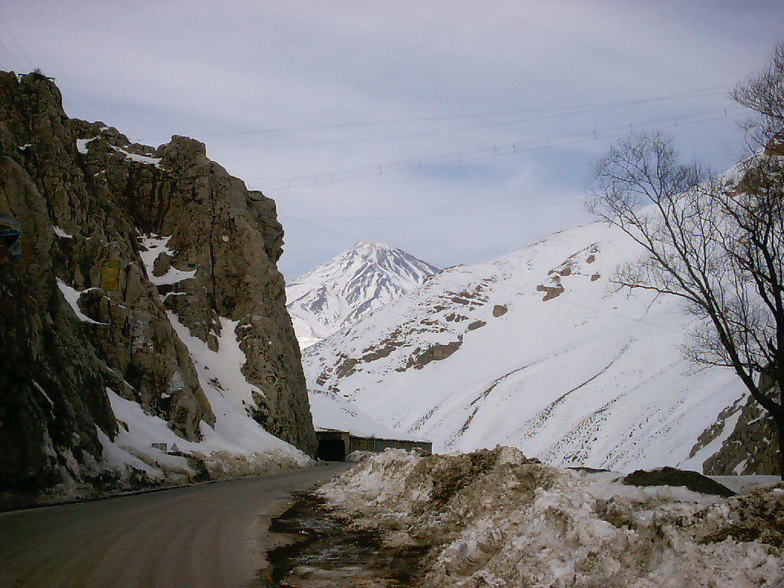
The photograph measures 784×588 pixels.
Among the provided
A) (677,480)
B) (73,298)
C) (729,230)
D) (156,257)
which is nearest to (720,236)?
(729,230)

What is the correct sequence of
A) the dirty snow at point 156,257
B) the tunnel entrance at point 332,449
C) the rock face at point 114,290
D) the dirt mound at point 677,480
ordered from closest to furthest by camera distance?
1. the dirt mound at point 677,480
2. the rock face at point 114,290
3. the dirty snow at point 156,257
4. the tunnel entrance at point 332,449

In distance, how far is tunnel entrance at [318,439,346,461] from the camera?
6625 cm

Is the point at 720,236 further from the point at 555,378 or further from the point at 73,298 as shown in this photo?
the point at 555,378

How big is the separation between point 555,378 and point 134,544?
3884 inches

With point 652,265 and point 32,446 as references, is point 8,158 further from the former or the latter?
point 652,265

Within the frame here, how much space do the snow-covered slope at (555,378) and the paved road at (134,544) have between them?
12.5m

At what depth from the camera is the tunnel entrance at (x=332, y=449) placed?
66250 mm

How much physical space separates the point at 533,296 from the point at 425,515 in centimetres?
18506

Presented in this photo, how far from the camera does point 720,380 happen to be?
61.8 metres

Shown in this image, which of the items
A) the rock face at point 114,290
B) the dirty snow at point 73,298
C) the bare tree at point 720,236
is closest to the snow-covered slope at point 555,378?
the bare tree at point 720,236

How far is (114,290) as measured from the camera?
1369 inches

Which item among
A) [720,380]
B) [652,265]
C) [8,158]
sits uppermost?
[8,158]

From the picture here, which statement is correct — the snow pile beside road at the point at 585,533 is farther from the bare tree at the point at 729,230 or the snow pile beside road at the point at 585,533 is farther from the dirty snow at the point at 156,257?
the dirty snow at the point at 156,257

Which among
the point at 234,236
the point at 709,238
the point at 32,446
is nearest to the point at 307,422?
the point at 234,236
